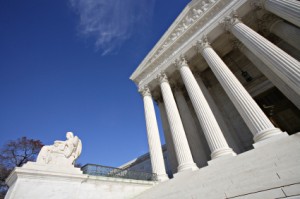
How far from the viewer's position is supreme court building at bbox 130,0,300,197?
1009cm

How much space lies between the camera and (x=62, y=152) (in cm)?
966

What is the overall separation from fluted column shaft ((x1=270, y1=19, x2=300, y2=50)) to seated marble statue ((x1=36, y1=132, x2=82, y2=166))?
59.1 ft

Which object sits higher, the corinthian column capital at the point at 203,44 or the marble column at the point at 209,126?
the corinthian column capital at the point at 203,44

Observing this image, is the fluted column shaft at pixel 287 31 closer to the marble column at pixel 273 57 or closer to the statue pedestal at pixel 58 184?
the marble column at pixel 273 57

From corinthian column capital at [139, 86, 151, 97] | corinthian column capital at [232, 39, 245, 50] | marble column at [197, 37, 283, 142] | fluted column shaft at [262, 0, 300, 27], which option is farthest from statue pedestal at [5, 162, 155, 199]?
corinthian column capital at [232, 39, 245, 50]

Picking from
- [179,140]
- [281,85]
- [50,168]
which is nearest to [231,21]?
[281,85]

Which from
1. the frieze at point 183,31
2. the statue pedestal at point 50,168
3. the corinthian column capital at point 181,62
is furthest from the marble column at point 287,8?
the statue pedestal at point 50,168

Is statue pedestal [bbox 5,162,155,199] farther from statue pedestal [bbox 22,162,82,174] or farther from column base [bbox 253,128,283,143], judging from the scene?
column base [bbox 253,128,283,143]

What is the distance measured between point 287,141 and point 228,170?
3.13 m

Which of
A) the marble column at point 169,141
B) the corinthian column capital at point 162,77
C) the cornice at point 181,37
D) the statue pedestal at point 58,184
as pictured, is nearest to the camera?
the statue pedestal at point 58,184

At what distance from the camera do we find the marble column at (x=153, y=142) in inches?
531

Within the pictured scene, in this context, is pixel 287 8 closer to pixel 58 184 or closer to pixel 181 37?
pixel 181 37

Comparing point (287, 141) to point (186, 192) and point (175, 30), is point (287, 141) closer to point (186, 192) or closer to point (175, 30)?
point (186, 192)

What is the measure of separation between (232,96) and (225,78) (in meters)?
1.63
